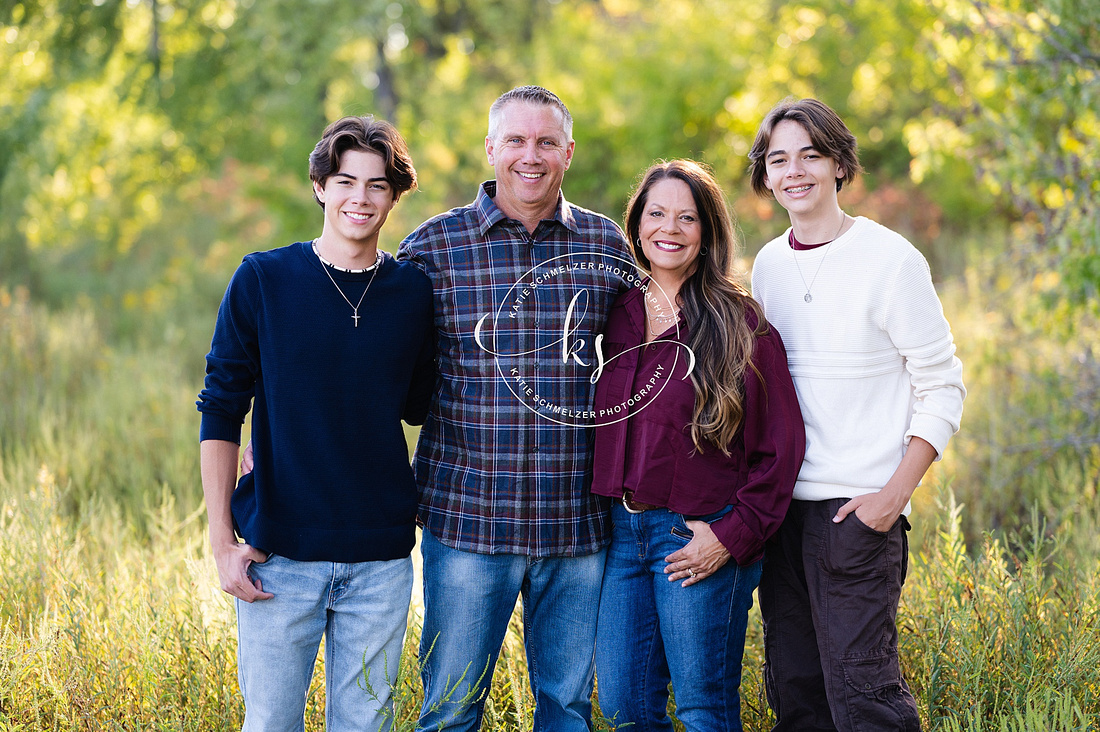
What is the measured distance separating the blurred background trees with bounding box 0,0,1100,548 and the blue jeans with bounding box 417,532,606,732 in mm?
3012

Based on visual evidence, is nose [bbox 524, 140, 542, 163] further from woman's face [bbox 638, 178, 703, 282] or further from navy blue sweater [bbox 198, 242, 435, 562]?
navy blue sweater [bbox 198, 242, 435, 562]

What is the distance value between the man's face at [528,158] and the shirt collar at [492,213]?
0.04 metres

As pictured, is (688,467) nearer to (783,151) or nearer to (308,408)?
(783,151)

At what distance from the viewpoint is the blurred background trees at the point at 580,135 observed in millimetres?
5695

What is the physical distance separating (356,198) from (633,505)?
132 cm

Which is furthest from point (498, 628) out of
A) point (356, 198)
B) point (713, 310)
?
point (356, 198)

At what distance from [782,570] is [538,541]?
0.87 meters

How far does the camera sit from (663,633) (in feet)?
9.32

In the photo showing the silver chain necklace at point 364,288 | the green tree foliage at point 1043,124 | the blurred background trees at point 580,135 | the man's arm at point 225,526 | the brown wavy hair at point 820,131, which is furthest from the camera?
the blurred background trees at point 580,135

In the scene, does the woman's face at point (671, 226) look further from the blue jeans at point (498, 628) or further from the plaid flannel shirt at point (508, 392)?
the blue jeans at point (498, 628)

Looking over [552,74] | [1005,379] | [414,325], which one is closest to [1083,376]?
[1005,379]

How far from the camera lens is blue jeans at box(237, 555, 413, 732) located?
2564mm

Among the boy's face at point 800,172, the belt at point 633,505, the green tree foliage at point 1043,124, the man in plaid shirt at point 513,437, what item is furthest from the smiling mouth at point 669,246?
the green tree foliage at point 1043,124

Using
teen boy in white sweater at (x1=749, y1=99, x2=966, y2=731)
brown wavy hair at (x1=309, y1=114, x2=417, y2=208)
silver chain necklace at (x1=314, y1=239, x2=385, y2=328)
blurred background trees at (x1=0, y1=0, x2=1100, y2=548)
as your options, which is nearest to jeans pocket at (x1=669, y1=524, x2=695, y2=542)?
teen boy in white sweater at (x1=749, y1=99, x2=966, y2=731)
